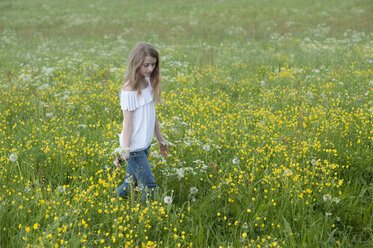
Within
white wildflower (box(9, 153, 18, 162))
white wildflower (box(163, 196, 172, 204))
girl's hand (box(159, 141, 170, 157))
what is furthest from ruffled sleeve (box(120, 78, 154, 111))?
white wildflower (box(9, 153, 18, 162))

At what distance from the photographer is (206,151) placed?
4.05 metres

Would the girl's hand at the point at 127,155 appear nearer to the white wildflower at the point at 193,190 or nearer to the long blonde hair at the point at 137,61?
the long blonde hair at the point at 137,61

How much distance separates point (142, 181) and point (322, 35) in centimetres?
1177

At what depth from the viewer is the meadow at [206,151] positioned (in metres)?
2.88

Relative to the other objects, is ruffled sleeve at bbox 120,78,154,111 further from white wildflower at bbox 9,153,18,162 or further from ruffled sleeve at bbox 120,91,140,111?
white wildflower at bbox 9,153,18,162

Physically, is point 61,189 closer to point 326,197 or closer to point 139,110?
point 139,110

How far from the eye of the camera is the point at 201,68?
305 inches

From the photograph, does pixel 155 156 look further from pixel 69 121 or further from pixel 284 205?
pixel 69 121

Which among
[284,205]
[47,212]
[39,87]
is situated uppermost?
[39,87]

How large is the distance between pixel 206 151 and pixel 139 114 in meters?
1.29

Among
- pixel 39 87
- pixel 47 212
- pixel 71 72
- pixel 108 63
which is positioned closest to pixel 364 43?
pixel 108 63

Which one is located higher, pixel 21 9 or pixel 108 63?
pixel 21 9

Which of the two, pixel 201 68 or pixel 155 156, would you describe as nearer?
pixel 155 156

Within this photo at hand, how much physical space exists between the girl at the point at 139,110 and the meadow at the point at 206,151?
223mm
